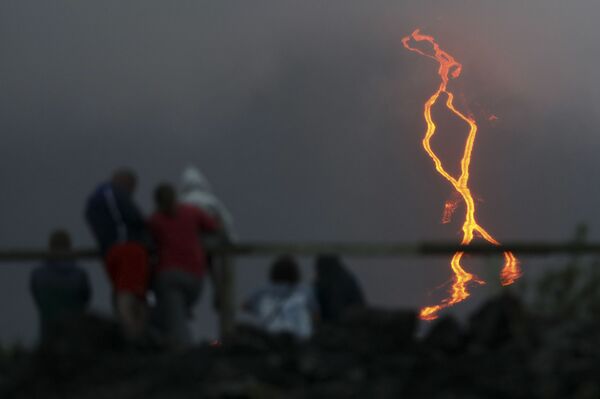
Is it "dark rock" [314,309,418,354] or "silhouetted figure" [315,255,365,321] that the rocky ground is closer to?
"dark rock" [314,309,418,354]

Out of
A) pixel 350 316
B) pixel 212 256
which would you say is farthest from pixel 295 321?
pixel 212 256

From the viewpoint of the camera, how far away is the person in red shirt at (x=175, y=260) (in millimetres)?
12070

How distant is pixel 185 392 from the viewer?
968 cm

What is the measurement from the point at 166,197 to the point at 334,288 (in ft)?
5.97

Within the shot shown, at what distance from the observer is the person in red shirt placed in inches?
475

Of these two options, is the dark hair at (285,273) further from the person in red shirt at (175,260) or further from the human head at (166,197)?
the human head at (166,197)

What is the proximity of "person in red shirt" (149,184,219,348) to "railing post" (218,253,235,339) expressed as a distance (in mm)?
214

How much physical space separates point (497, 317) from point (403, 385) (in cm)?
123

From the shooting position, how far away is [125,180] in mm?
12383

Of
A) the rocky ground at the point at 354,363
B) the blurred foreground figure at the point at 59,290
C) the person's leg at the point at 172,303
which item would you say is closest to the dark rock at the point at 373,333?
the rocky ground at the point at 354,363

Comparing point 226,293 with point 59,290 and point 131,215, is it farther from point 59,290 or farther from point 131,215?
point 59,290

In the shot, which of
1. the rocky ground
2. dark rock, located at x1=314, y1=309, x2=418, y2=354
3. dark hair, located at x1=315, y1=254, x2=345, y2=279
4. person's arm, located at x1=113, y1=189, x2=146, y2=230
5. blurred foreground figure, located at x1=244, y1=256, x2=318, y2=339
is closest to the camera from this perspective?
the rocky ground

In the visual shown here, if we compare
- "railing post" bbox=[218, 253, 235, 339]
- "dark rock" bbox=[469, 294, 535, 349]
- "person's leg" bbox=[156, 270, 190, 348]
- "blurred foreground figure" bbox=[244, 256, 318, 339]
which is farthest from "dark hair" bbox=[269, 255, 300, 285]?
"dark rock" bbox=[469, 294, 535, 349]

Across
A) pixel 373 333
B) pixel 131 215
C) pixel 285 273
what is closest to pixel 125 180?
pixel 131 215
